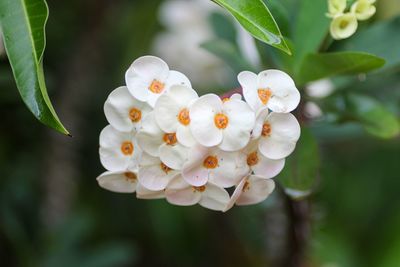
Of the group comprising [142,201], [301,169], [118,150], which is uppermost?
[118,150]

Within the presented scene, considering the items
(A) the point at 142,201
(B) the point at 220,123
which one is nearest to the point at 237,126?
(B) the point at 220,123

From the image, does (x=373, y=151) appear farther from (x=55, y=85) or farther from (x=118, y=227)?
(x=55, y=85)

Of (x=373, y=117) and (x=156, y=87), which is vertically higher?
(x=156, y=87)

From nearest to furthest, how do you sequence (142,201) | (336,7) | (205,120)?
(205,120), (336,7), (142,201)

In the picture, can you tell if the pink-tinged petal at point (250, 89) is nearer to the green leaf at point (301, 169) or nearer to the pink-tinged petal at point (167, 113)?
the pink-tinged petal at point (167, 113)

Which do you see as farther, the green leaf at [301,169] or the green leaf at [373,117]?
the green leaf at [373,117]

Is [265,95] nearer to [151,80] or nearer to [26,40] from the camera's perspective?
[151,80]

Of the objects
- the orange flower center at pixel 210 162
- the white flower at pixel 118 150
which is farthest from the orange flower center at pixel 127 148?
the orange flower center at pixel 210 162
